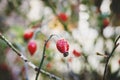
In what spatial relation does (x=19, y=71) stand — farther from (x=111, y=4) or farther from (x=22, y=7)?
(x=111, y=4)

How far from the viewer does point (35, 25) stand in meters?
3.54

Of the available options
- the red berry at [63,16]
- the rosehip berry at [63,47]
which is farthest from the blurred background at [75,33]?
the rosehip berry at [63,47]

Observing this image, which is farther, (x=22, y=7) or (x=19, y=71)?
(x=19, y=71)

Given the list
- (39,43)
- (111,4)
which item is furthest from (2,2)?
(111,4)

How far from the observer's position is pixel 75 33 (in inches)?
138

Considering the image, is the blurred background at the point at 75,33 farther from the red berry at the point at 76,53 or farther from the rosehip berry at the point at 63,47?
the rosehip berry at the point at 63,47

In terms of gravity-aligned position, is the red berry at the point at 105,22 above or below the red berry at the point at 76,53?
above

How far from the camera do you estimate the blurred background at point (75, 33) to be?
305 centimetres

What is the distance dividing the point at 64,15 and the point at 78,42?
0.47 meters

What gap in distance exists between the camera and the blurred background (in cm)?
305

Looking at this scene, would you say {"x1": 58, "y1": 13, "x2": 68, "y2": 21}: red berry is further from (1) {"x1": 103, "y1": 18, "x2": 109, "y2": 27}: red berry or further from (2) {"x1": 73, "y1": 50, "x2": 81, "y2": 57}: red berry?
(2) {"x1": 73, "y1": 50, "x2": 81, "y2": 57}: red berry

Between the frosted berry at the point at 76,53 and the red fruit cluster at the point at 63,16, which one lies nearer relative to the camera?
the frosted berry at the point at 76,53

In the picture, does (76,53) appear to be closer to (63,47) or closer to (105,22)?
(105,22)

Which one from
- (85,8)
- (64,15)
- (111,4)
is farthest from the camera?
(64,15)
